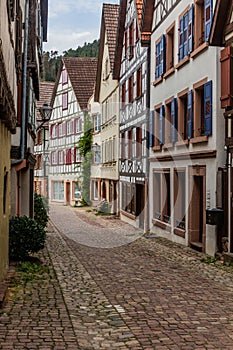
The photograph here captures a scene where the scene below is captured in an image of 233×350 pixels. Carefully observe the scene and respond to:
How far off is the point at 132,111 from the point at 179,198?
311 inches

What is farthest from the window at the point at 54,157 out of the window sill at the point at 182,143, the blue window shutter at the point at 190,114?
the blue window shutter at the point at 190,114

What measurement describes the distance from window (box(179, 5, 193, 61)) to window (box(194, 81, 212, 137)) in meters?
1.32

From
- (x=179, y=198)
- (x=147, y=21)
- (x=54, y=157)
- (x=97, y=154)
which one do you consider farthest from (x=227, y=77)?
(x=54, y=157)

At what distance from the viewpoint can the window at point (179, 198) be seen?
17188mm

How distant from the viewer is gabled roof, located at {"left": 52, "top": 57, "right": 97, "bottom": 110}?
40062 mm

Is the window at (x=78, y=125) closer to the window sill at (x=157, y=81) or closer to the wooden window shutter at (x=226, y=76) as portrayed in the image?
the window sill at (x=157, y=81)

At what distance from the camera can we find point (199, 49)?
1485cm

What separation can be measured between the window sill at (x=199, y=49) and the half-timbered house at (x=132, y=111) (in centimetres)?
615

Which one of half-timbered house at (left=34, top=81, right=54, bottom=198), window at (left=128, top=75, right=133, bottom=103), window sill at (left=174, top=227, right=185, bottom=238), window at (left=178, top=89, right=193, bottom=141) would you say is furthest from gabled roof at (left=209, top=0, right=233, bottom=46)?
half-timbered house at (left=34, top=81, right=54, bottom=198)

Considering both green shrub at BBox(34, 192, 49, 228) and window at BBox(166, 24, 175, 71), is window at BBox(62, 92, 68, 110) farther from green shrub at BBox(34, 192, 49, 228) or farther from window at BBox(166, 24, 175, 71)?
window at BBox(166, 24, 175, 71)

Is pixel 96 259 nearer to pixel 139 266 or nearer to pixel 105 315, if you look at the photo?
pixel 139 266

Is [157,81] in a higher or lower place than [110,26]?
lower

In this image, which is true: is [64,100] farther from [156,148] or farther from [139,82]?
[156,148]

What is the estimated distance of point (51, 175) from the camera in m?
46.2
